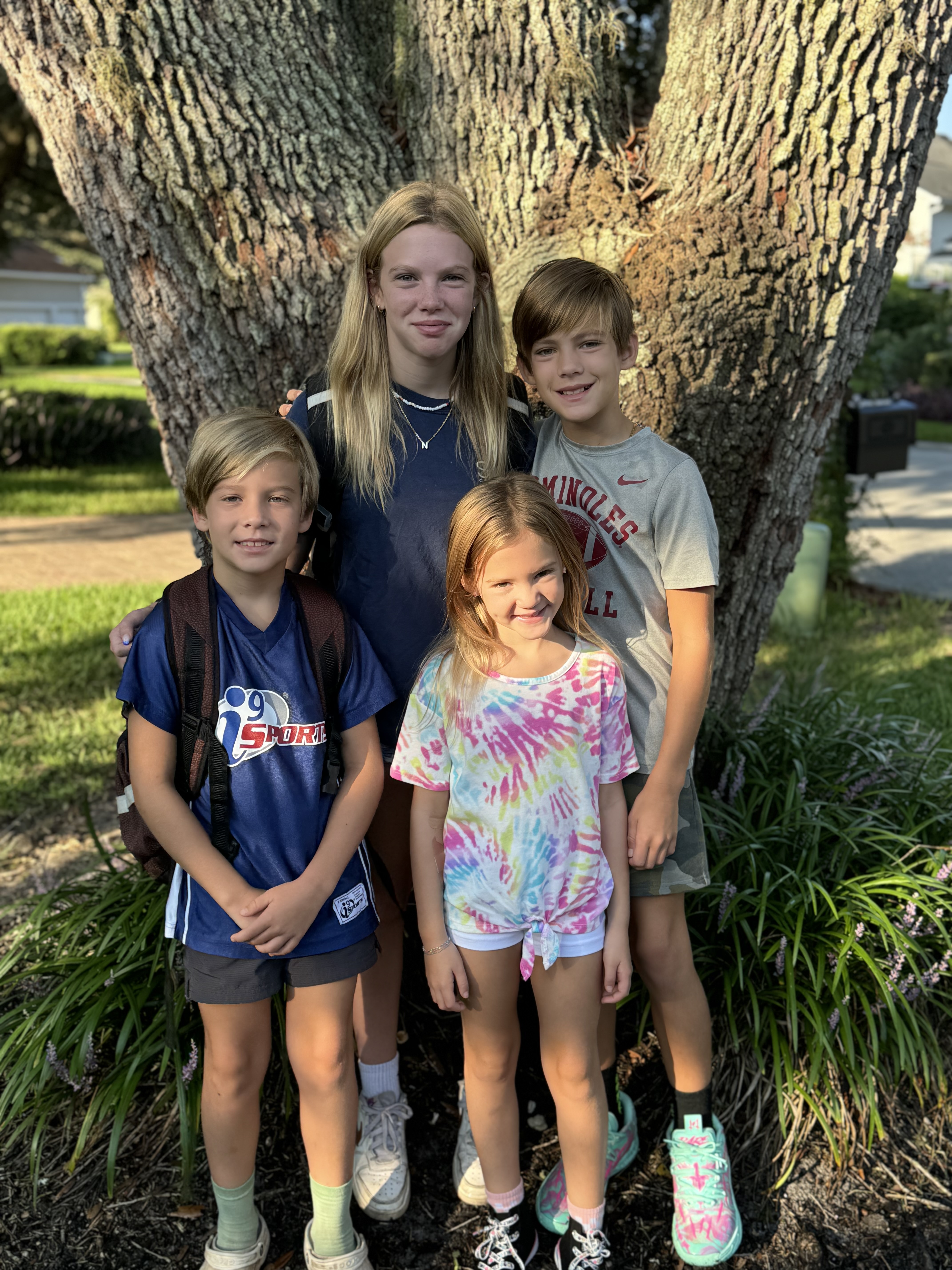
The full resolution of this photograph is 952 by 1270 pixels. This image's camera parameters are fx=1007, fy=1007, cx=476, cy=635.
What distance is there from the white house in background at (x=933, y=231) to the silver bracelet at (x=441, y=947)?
33701 mm

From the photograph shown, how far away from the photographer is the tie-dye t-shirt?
5.98ft

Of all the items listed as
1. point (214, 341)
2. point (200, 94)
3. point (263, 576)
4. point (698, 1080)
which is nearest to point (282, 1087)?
point (698, 1080)

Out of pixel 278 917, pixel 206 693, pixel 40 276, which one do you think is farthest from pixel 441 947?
pixel 40 276

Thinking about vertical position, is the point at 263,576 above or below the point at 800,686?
above

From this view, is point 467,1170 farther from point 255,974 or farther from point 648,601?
point 648,601

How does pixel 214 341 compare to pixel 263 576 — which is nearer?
pixel 263 576

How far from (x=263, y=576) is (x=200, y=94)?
1359 mm

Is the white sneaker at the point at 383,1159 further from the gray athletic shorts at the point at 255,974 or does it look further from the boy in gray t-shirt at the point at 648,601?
the gray athletic shorts at the point at 255,974

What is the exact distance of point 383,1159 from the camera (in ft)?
7.34

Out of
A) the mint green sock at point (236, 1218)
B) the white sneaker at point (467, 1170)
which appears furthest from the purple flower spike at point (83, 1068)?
the white sneaker at point (467, 1170)

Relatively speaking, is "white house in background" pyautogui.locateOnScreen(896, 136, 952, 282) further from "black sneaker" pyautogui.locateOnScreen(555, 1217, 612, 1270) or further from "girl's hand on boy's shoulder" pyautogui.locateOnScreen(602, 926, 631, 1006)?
"black sneaker" pyautogui.locateOnScreen(555, 1217, 612, 1270)

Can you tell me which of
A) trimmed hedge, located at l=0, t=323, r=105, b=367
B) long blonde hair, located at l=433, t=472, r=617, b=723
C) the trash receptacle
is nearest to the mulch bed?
long blonde hair, located at l=433, t=472, r=617, b=723

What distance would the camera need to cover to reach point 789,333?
261 cm

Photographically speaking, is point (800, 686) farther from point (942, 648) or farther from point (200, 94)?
point (200, 94)
